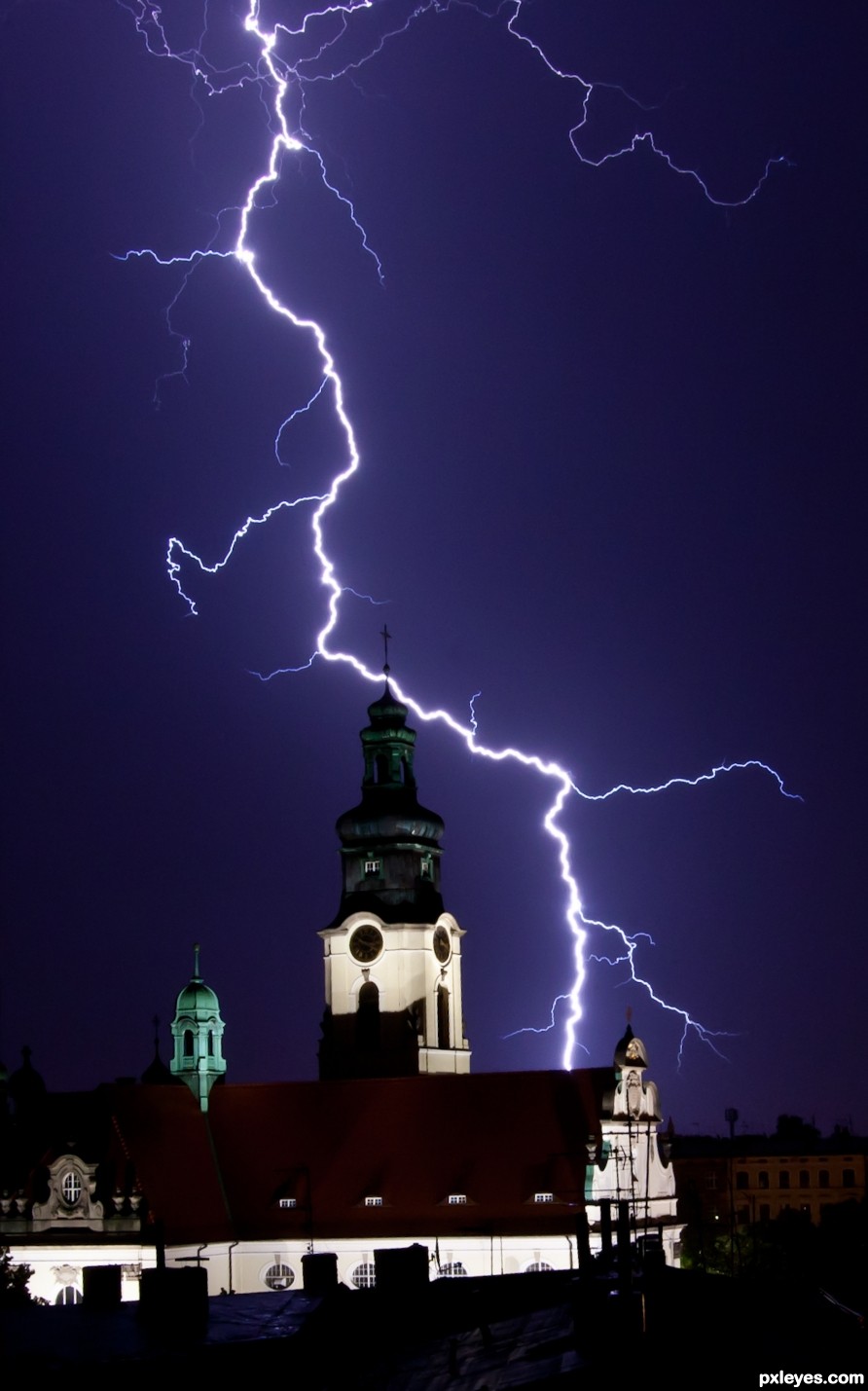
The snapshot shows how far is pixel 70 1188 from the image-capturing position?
56.2m

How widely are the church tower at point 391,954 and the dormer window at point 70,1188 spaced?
1050 cm

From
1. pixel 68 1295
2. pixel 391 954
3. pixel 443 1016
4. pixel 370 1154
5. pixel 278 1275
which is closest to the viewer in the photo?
pixel 68 1295

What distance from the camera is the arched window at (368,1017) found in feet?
213

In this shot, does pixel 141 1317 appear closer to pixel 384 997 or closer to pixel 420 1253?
pixel 420 1253

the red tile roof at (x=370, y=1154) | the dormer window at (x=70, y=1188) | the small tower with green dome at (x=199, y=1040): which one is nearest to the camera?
the dormer window at (x=70, y=1188)

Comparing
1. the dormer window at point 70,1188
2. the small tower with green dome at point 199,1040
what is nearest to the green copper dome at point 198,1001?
the small tower with green dome at point 199,1040

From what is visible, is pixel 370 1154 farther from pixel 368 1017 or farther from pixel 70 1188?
pixel 70 1188

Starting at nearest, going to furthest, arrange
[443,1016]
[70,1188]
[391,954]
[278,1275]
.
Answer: [70,1188], [278,1275], [391,954], [443,1016]

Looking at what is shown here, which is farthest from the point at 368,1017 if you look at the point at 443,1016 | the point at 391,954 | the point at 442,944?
the point at 442,944

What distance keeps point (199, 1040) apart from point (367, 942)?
230 inches

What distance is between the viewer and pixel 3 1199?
2222 inches

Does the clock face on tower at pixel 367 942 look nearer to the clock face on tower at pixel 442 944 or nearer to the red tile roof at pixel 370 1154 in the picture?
the clock face on tower at pixel 442 944

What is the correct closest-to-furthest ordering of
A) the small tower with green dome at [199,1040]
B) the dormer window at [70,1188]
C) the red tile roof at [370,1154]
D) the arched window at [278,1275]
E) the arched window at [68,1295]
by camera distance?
the arched window at [68,1295], the dormer window at [70,1188], the red tile roof at [370,1154], the arched window at [278,1275], the small tower with green dome at [199,1040]

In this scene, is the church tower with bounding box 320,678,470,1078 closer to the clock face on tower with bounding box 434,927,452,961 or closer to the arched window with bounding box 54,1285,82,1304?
the clock face on tower with bounding box 434,927,452,961
